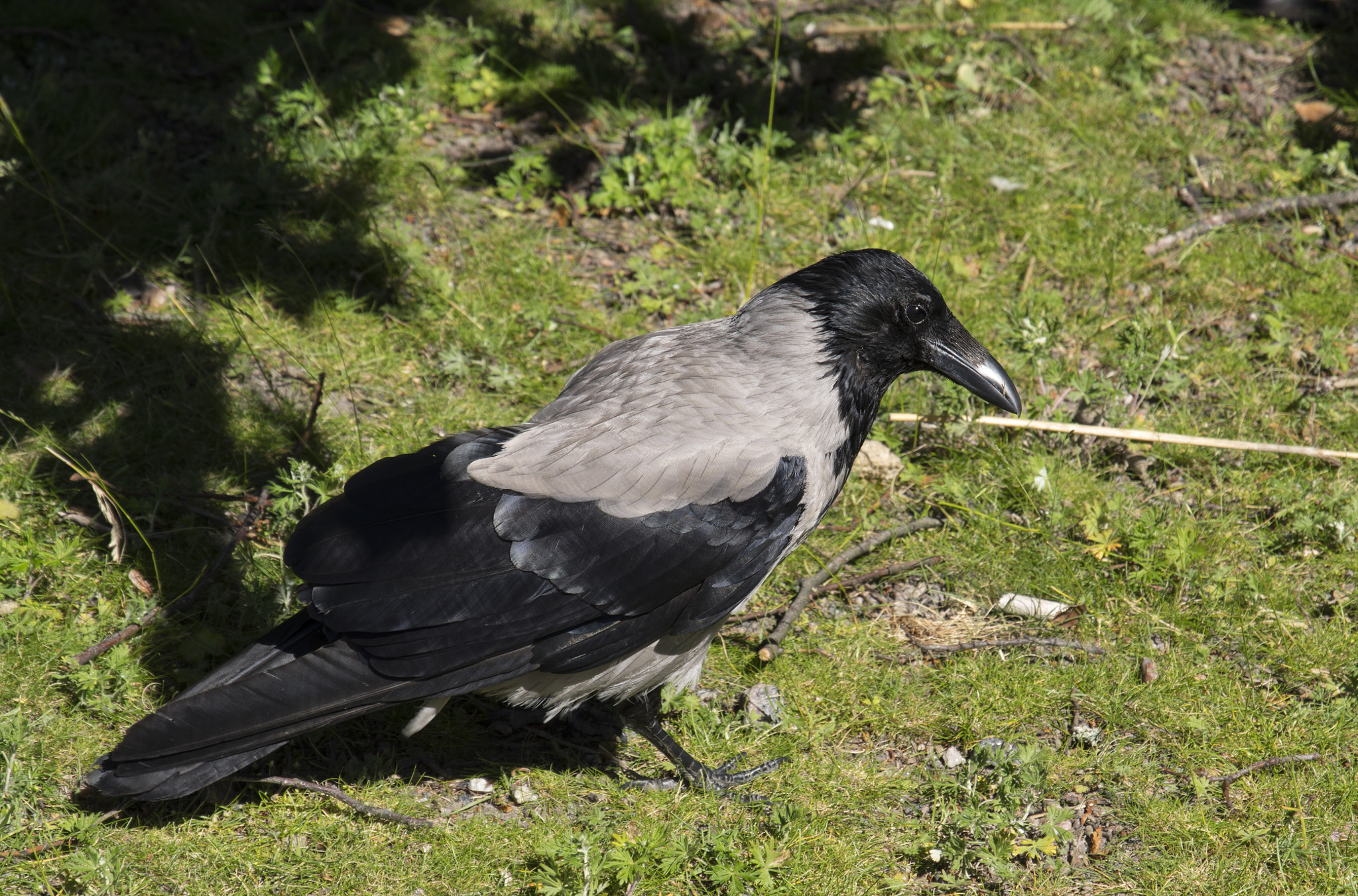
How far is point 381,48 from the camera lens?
6.04m

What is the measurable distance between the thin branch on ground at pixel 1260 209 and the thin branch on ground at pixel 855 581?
2.33 metres

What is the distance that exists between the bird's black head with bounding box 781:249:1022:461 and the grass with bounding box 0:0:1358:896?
89 centimetres

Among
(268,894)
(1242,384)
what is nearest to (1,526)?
(268,894)

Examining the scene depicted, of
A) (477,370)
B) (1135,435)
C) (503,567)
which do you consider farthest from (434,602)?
(1135,435)

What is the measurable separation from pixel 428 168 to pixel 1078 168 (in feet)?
11.1

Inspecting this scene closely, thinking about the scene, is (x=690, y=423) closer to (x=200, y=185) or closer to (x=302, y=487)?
(x=302, y=487)

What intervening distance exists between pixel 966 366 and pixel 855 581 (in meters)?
0.98

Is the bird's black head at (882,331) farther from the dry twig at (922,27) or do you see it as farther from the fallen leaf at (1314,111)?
the fallen leaf at (1314,111)

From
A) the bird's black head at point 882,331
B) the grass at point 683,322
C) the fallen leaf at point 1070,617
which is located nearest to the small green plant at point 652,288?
the grass at point 683,322

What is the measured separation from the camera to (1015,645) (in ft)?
12.3

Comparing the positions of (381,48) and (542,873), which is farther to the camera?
(381,48)

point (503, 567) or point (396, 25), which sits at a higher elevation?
point (396, 25)

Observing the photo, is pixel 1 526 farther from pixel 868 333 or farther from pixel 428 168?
pixel 868 333

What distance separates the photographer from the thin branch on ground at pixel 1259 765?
10.8 feet
